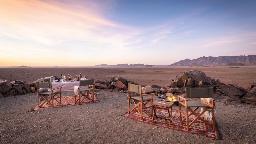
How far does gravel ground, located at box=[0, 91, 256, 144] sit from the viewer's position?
28.0ft

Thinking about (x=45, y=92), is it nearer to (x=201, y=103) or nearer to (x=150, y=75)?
(x=201, y=103)

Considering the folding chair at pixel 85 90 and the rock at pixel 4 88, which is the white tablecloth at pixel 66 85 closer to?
the folding chair at pixel 85 90

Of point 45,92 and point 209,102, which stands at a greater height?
point 209,102

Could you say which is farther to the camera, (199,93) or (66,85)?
(66,85)

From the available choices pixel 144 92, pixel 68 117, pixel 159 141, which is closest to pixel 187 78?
pixel 144 92

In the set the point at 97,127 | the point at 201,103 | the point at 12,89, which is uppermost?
the point at 201,103

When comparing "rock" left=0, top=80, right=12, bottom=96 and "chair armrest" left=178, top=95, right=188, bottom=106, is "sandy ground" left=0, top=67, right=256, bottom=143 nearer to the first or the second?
"chair armrest" left=178, top=95, right=188, bottom=106

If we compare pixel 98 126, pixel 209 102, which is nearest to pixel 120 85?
pixel 98 126

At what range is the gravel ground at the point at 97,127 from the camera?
8539 mm

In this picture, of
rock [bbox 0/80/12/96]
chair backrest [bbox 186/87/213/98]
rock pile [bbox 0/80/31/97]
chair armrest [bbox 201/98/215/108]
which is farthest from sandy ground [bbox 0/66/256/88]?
chair backrest [bbox 186/87/213/98]

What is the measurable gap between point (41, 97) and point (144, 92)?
273 inches

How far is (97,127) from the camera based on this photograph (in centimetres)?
990

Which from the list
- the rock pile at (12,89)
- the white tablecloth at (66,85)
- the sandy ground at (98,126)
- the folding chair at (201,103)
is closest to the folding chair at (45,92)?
the white tablecloth at (66,85)

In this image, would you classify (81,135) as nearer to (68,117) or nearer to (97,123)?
(97,123)
